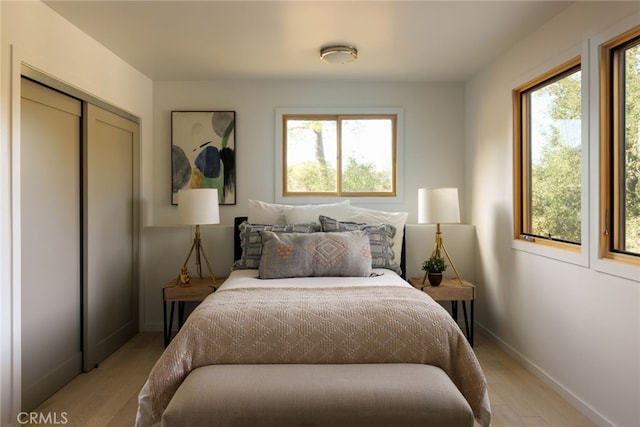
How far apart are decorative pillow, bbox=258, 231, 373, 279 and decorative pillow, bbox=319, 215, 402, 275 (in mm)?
265

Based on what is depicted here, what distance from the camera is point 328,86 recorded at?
14.3ft

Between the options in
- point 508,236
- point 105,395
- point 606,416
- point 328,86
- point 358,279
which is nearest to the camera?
point 606,416

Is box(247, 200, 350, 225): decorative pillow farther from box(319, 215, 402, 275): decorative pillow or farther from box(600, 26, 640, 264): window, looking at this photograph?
box(600, 26, 640, 264): window

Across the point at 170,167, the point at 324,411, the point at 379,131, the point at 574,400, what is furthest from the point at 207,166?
the point at 574,400

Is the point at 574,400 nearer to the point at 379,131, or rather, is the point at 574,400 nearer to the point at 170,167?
the point at 379,131

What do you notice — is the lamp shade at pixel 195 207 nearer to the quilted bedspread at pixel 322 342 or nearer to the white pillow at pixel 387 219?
the white pillow at pixel 387 219

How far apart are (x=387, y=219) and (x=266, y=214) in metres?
1.11

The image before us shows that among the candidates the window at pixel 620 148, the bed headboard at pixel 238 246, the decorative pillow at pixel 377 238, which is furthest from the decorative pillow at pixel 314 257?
the window at pixel 620 148

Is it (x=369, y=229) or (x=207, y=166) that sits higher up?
(x=207, y=166)

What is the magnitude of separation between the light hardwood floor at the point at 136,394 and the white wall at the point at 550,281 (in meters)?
0.11

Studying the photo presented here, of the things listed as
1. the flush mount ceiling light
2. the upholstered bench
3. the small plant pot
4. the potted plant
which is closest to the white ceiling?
the flush mount ceiling light

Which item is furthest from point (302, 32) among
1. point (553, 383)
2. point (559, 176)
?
point (553, 383)

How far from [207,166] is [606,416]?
12.0 ft

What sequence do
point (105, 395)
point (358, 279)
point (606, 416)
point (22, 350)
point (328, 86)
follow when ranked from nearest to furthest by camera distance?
point (606, 416) → point (22, 350) → point (105, 395) → point (358, 279) → point (328, 86)
